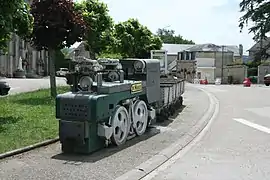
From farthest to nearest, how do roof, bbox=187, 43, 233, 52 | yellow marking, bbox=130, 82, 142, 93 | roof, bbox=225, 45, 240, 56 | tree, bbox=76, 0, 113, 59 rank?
roof, bbox=225, 45, 240, 56, roof, bbox=187, 43, 233, 52, tree, bbox=76, 0, 113, 59, yellow marking, bbox=130, 82, 142, 93

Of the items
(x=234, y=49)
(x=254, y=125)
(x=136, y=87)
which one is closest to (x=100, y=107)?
(x=136, y=87)

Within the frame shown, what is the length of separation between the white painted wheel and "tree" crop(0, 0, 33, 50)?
11.7 ft

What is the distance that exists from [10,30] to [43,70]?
5803 cm

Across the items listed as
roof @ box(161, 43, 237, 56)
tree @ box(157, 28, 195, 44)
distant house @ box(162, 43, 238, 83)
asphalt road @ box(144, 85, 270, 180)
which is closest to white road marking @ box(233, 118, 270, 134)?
asphalt road @ box(144, 85, 270, 180)

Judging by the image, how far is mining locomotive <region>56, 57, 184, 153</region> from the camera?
8.82 metres

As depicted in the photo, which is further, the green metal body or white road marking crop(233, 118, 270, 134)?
white road marking crop(233, 118, 270, 134)

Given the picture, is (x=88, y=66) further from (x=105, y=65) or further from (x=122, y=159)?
(x=122, y=159)

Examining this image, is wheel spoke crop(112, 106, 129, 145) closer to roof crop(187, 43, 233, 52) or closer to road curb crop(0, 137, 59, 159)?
road curb crop(0, 137, 59, 159)

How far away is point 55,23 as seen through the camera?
730 inches

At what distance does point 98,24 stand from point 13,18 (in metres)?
17.8

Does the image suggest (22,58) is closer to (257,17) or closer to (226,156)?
(257,17)

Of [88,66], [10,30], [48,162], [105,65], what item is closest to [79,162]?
[48,162]

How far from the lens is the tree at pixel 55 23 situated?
61.0 ft

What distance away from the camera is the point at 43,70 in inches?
2687
